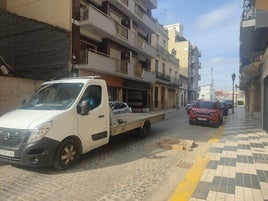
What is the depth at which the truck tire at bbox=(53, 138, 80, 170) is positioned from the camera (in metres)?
6.26

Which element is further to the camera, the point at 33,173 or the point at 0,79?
the point at 0,79

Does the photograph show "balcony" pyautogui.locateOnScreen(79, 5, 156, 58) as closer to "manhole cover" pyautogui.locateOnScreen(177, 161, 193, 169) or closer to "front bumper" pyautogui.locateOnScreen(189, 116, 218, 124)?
"front bumper" pyautogui.locateOnScreen(189, 116, 218, 124)

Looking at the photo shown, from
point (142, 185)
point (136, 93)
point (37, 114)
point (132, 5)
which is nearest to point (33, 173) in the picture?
point (37, 114)

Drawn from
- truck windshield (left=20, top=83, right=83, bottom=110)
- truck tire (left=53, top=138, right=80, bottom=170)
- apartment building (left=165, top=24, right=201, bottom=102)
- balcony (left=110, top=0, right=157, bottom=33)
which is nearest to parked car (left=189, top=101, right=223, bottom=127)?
truck windshield (left=20, top=83, right=83, bottom=110)

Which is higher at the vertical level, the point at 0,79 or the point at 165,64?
the point at 165,64

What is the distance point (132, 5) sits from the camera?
992 inches

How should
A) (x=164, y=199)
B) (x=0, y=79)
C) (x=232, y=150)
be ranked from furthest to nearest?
(x=0, y=79), (x=232, y=150), (x=164, y=199)

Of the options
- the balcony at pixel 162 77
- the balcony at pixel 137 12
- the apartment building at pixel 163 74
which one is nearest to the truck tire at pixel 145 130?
the balcony at pixel 137 12

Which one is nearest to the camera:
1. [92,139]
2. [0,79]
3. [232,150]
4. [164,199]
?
[164,199]

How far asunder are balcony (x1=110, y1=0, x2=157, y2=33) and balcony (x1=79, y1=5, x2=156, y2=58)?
195 centimetres

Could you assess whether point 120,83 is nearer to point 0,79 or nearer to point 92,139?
point 0,79

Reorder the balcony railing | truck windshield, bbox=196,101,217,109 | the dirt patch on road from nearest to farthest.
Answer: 1. the dirt patch on road
2. truck windshield, bbox=196,101,217,109
3. the balcony railing

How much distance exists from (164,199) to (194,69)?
2556 inches

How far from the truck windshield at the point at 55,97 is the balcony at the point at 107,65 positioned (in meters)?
10.3
